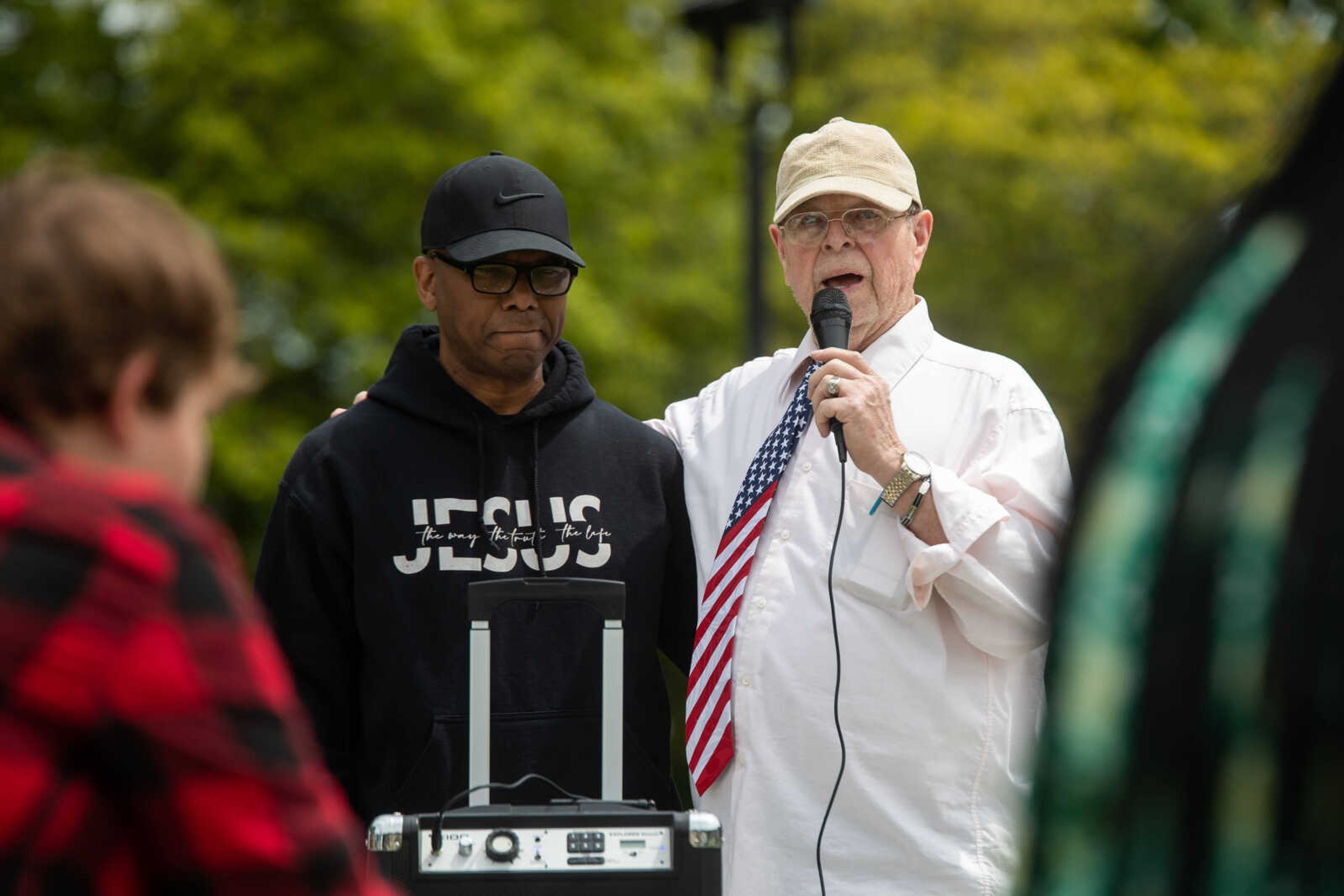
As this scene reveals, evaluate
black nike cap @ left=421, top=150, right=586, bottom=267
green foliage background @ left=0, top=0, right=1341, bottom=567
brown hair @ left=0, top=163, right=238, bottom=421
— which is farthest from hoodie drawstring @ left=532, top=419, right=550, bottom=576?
green foliage background @ left=0, top=0, right=1341, bottom=567

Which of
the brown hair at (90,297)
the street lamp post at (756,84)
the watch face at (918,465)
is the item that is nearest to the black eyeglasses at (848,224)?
the watch face at (918,465)

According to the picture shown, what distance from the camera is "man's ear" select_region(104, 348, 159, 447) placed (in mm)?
1341

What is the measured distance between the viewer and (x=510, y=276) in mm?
3695

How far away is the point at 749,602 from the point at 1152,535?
268 centimetres

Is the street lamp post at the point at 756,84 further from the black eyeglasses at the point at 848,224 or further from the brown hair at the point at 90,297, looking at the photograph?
the brown hair at the point at 90,297

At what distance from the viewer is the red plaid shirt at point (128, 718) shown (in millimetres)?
1194

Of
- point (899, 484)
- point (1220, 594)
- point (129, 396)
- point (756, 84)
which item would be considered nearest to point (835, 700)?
point (899, 484)

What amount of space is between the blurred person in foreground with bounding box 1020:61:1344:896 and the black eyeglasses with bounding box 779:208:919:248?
9.37 feet

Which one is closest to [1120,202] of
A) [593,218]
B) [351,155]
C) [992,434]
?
[593,218]

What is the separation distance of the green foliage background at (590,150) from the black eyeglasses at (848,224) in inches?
247

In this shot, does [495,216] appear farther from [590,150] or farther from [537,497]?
[590,150]

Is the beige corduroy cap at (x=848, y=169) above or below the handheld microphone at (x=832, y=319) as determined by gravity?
above

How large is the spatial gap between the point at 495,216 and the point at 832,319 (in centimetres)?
80

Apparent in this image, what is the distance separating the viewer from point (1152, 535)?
0.84 m
